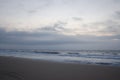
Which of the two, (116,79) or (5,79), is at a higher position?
(5,79)

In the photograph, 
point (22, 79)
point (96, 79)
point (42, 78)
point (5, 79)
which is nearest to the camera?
point (5, 79)

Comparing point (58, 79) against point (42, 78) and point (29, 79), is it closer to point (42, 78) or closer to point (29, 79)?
point (42, 78)

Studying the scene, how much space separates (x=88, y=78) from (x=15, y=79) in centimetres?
395

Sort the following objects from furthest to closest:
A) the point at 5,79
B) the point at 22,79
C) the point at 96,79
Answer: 1. the point at 96,79
2. the point at 22,79
3. the point at 5,79

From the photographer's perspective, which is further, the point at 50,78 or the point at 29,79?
the point at 50,78

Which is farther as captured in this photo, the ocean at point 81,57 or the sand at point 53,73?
the ocean at point 81,57

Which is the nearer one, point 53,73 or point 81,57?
point 53,73

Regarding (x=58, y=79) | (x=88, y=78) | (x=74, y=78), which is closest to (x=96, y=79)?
(x=88, y=78)

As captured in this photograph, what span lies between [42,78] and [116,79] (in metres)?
4.20

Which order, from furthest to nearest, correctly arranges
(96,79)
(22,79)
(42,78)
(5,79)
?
(96,79) → (42,78) → (22,79) → (5,79)

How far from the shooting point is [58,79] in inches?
292

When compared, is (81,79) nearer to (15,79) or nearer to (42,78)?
(42,78)

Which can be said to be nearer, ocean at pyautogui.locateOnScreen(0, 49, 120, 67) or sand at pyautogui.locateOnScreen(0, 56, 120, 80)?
sand at pyautogui.locateOnScreen(0, 56, 120, 80)

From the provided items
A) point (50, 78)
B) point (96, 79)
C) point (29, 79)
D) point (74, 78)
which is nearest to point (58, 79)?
point (50, 78)
